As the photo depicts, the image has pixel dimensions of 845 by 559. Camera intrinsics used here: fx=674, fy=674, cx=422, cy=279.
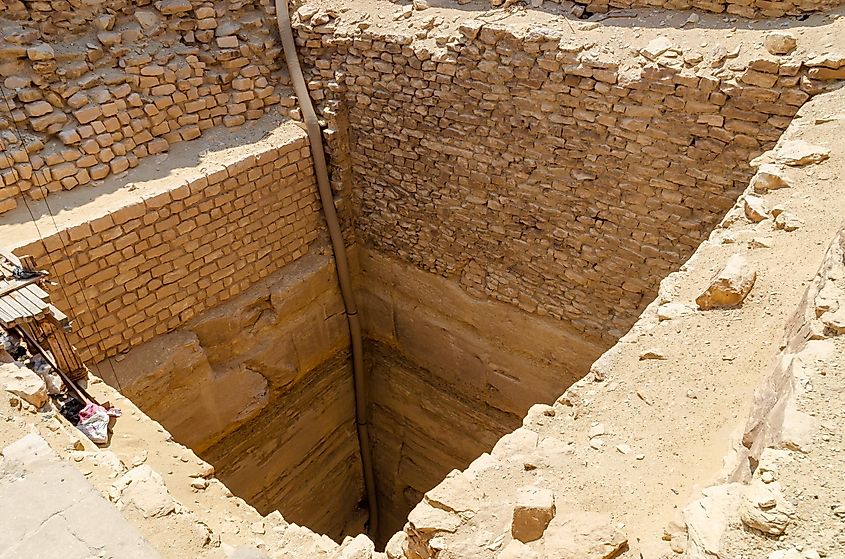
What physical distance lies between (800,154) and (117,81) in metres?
5.23

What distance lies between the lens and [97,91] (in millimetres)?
5660

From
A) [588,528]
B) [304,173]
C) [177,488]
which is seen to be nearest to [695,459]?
[588,528]

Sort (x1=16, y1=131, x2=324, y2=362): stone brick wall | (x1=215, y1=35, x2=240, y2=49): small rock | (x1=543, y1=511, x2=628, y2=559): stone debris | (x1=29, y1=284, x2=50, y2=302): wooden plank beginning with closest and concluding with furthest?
(x1=543, y1=511, x2=628, y2=559): stone debris < (x1=29, y1=284, x2=50, y2=302): wooden plank < (x1=16, y1=131, x2=324, y2=362): stone brick wall < (x1=215, y1=35, x2=240, y2=49): small rock

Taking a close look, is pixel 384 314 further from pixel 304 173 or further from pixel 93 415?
pixel 93 415

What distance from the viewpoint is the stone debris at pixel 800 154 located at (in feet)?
12.7

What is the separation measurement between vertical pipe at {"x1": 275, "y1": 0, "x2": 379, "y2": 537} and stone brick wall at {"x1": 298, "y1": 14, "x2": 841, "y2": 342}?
17 centimetres

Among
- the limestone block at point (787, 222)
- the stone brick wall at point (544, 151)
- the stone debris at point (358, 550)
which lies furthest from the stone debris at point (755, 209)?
the stone debris at point (358, 550)

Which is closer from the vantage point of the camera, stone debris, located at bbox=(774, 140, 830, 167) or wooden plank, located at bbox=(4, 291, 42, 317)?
wooden plank, located at bbox=(4, 291, 42, 317)

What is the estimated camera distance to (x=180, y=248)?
5785 mm

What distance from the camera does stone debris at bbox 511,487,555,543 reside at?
246 cm

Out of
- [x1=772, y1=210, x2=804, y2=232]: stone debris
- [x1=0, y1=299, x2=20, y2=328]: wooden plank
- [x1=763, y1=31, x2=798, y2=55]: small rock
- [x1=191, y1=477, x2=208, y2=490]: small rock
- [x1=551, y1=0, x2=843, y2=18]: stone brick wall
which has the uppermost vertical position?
[x1=551, y1=0, x2=843, y2=18]: stone brick wall

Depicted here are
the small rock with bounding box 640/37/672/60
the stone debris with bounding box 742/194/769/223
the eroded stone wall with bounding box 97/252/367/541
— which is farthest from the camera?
the eroded stone wall with bounding box 97/252/367/541

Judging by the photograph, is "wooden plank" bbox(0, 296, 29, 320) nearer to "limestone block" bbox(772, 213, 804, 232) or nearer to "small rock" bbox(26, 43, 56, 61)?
"small rock" bbox(26, 43, 56, 61)

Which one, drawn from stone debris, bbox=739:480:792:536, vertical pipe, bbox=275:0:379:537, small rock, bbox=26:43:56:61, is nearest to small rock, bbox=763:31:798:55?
stone debris, bbox=739:480:792:536
